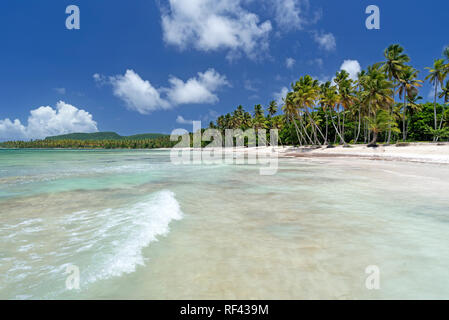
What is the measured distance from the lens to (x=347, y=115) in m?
63.7

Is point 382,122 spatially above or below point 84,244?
above

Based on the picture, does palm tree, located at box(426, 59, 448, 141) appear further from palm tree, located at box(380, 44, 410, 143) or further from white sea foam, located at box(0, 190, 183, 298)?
white sea foam, located at box(0, 190, 183, 298)

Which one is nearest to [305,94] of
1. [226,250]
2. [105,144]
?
[226,250]

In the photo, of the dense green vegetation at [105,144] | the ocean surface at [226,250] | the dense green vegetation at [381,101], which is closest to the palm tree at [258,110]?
the dense green vegetation at [381,101]

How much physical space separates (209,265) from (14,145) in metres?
267

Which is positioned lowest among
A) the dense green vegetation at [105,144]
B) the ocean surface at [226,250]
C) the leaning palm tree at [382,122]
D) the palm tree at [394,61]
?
the ocean surface at [226,250]

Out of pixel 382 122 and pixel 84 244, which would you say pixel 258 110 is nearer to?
pixel 382 122

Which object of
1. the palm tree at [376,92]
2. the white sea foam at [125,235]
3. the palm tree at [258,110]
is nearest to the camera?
the white sea foam at [125,235]

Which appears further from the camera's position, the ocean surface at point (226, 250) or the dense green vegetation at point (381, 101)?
the dense green vegetation at point (381, 101)

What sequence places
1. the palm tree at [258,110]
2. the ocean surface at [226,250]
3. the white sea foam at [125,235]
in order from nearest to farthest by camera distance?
1. the ocean surface at [226,250]
2. the white sea foam at [125,235]
3. the palm tree at [258,110]

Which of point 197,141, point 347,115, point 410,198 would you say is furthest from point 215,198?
point 197,141

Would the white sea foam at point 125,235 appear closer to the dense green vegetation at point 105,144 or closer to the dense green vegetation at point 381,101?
the dense green vegetation at point 381,101

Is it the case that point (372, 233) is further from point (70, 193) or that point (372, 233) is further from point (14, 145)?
point (14, 145)

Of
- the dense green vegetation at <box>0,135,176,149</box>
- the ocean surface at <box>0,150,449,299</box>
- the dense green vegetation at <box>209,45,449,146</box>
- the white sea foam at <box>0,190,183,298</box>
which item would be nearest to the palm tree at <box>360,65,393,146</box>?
the dense green vegetation at <box>209,45,449,146</box>
